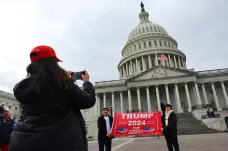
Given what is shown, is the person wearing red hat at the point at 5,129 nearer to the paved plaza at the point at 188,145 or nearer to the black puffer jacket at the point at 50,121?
the black puffer jacket at the point at 50,121

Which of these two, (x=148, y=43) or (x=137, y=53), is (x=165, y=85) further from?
(x=148, y=43)

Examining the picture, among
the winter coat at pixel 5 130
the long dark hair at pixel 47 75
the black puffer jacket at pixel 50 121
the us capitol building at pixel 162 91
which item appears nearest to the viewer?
the black puffer jacket at pixel 50 121

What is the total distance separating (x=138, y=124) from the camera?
16.1m

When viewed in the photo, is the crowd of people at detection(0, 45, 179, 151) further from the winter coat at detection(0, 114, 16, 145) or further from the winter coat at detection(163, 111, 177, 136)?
the winter coat at detection(163, 111, 177, 136)

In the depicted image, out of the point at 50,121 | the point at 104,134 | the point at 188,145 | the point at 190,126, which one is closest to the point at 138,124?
the point at 188,145

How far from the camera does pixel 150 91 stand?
49.2 meters

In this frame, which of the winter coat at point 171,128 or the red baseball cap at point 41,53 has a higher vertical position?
the red baseball cap at point 41,53

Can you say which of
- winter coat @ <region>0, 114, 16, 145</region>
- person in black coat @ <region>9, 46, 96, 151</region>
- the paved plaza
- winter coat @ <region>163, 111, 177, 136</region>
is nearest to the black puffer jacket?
person in black coat @ <region>9, 46, 96, 151</region>

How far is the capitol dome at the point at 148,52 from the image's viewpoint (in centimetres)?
6125

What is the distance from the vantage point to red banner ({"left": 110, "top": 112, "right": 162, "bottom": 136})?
50.3 feet

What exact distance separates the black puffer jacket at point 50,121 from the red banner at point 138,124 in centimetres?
1313

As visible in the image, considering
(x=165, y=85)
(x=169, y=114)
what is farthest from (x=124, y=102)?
(x=169, y=114)

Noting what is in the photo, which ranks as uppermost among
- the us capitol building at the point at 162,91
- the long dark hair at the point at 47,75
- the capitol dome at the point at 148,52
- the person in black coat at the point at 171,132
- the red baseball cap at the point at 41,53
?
the capitol dome at the point at 148,52

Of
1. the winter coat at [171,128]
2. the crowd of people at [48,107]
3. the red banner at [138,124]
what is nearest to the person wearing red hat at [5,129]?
the crowd of people at [48,107]
